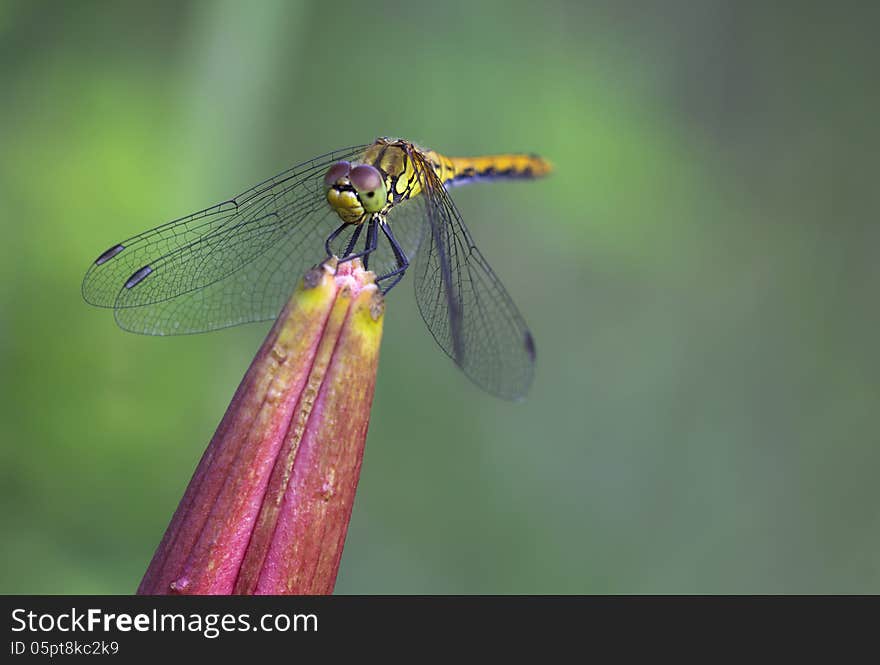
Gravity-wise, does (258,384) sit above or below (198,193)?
below

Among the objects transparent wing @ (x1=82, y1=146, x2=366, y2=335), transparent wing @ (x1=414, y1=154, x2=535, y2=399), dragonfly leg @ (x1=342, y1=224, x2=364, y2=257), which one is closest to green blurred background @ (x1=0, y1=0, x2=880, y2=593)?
transparent wing @ (x1=82, y1=146, x2=366, y2=335)

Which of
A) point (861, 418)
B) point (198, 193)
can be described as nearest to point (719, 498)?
point (861, 418)

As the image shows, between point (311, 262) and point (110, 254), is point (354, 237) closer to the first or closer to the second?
point (311, 262)

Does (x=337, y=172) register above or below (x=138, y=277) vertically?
above

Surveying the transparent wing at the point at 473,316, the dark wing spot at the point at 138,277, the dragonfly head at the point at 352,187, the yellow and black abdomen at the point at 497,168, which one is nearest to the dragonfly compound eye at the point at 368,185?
the dragonfly head at the point at 352,187

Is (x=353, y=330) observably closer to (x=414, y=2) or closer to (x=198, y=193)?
(x=198, y=193)

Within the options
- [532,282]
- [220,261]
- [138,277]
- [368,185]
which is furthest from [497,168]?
[138,277]
